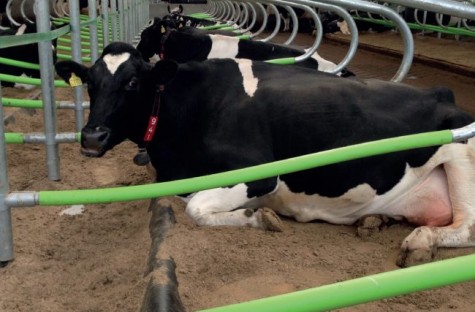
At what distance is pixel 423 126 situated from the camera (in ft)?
9.46

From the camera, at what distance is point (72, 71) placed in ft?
10.4

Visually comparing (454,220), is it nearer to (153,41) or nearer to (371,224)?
(371,224)

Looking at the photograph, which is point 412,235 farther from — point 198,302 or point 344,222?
point 198,302

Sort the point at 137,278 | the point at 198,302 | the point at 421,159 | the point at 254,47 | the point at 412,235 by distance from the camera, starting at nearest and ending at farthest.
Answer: the point at 198,302, the point at 137,278, the point at 412,235, the point at 421,159, the point at 254,47

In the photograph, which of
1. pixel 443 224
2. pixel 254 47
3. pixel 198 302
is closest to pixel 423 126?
pixel 443 224

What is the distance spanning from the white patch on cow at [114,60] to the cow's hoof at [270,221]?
39.3 inches

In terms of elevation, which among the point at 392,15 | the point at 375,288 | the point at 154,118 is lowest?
the point at 154,118

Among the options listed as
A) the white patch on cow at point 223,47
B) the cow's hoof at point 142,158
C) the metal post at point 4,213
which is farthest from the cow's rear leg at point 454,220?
the white patch on cow at point 223,47

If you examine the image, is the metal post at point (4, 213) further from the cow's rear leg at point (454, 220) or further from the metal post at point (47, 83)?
the cow's rear leg at point (454, 220)

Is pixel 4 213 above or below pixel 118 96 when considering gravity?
below

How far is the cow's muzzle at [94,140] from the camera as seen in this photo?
9.09 feet

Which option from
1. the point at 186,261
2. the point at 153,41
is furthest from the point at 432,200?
the point at 153,41

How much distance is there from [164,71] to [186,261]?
106 cm

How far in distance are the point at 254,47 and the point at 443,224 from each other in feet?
10.5
